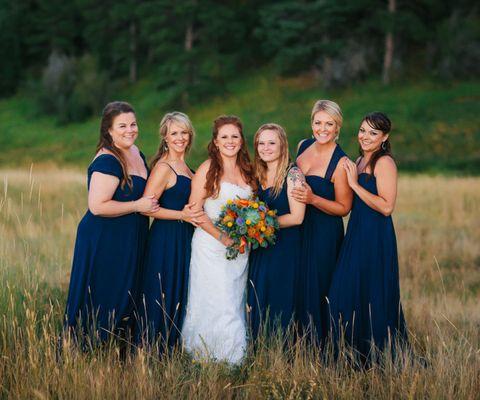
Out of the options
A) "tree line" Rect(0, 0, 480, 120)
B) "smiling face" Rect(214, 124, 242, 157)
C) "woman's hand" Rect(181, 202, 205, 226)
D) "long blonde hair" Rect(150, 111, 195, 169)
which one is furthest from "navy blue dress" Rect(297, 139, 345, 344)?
"tree line" Rect(0, 0, 480, 120)

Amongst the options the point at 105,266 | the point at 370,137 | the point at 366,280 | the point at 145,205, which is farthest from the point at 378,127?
the point at 105,266

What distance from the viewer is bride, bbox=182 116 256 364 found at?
5.65 m

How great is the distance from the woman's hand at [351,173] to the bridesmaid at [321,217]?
0.32 ft

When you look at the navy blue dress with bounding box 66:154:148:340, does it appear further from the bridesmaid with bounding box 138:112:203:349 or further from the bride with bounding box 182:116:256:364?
the bride with bounding box 182:116:256:364

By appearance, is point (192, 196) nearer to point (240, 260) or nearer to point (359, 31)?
point (240, 260)

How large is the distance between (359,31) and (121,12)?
16760mm

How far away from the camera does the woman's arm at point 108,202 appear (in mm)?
5422

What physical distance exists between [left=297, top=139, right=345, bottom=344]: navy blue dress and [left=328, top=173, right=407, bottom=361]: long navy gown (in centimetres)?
14

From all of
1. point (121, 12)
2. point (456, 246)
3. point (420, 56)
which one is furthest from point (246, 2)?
point (456, 246)

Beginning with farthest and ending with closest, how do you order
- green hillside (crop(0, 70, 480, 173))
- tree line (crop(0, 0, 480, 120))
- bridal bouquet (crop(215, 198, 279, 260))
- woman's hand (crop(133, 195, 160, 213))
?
tree line (crop(0, 0, 480, 120))
green hillside (crop(0, 70, 480, 173))
woman's hand (crop(133, 195, 160, 213))
bridal bouquet (crop(215, 198, 279, 260))

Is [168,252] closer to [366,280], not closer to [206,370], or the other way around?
[206,370]

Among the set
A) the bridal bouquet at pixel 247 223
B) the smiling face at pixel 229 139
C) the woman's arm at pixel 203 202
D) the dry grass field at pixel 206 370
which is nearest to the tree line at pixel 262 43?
the dry grass field at pixel 206 370

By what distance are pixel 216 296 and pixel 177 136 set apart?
148cm

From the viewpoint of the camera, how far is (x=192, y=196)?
18.9ft
